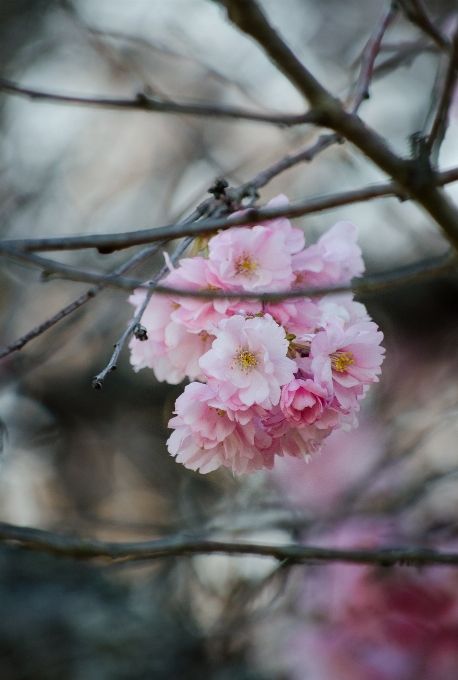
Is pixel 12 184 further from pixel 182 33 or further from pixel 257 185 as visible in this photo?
pixel 257 185

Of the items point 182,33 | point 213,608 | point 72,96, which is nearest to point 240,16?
point 72,96

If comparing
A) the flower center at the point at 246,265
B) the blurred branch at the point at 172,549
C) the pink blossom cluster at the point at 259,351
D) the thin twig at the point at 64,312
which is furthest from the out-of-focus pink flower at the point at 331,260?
the blurred branch at the point at 172,549

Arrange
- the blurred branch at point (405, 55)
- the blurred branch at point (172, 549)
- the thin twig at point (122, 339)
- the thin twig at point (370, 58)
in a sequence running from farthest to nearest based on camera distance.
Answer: the blurred branch at point (405, 55) → the thin twig at point (370, 58) → the thin twig at point (122, 339) → the blurred branch at point (172, 549)

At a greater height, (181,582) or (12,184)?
(12,184)

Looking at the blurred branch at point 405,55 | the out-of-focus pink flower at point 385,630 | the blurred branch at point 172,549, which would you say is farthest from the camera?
the blurred branch at point 405,55

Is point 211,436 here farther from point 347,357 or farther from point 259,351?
point 347,357

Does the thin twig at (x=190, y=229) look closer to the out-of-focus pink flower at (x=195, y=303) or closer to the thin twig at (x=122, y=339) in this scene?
the thin twig at (x=122, y=339)

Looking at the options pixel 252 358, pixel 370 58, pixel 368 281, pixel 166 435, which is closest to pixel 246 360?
pixel 252 358
